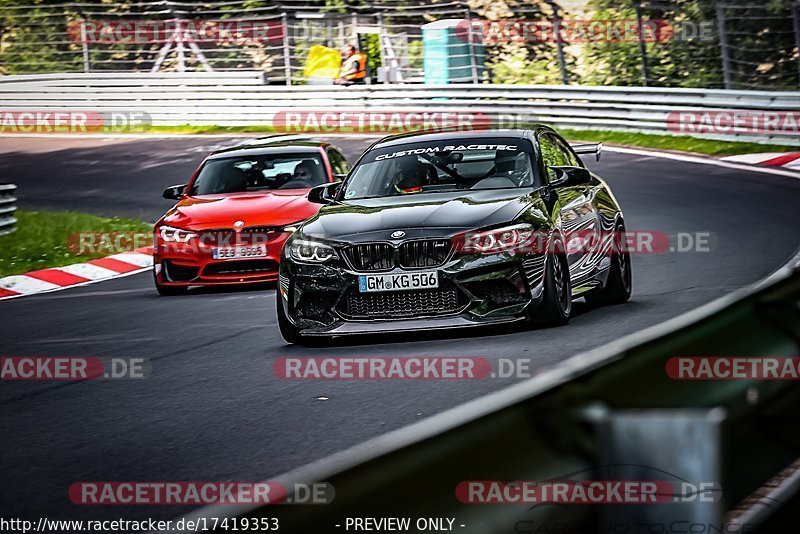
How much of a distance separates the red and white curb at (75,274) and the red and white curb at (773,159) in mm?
10044

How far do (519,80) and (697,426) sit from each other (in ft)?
105

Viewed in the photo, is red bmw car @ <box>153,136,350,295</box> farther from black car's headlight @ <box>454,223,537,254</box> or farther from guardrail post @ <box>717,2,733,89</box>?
guardrail post @ <box>717,2,733,89</box>

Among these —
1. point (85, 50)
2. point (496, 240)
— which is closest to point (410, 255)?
point (496, 240)

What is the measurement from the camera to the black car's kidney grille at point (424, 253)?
8.48 meters

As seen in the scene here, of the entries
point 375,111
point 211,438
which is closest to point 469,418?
point 211,438

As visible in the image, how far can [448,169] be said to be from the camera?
9.88 metres

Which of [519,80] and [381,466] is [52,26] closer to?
[519,80]

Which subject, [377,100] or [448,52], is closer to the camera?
[377,100]

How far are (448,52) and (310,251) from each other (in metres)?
24.8

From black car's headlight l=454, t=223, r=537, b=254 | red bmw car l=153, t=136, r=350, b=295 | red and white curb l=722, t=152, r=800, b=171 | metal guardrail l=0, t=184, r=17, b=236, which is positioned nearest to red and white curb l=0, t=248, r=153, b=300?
red bmw car l=153, t=136, r=350, b=295

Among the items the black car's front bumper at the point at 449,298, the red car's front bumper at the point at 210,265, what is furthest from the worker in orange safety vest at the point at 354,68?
the black car's front bumper at the point at 449,298

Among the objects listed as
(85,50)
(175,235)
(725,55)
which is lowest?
(175,235)

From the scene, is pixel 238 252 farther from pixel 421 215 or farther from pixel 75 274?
pixel 421 215

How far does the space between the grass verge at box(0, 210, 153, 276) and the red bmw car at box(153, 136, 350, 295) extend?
3.03 m
